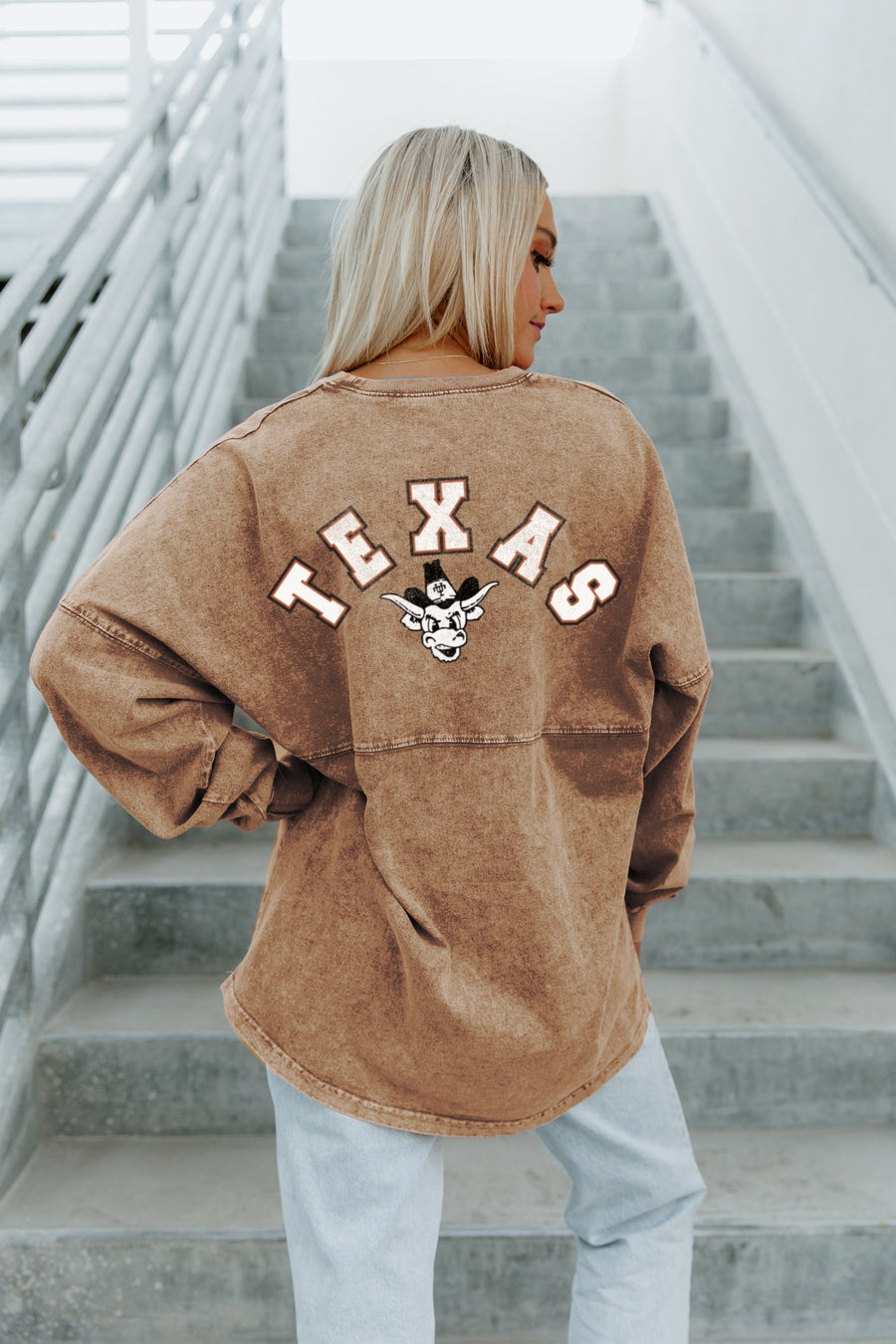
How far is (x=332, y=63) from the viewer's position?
577cm

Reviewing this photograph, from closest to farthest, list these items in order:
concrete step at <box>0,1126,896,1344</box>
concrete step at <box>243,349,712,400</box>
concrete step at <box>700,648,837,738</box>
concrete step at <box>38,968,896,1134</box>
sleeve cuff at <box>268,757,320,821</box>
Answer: sleeve cuff at <box>268,757,320,821</box> < concrete step at <box>0,1126,896,1344</box> < concrete step at <box>38,968,896,1134</box> < concrete step at <box>700,648,837,738</box> < concrete step at <box>243,349,712,400</box>

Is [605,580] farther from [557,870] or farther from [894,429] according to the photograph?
[894,429]

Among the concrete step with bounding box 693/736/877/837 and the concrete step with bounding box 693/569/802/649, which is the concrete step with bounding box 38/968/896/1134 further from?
the concrete step with bounding box 693/569/802/649

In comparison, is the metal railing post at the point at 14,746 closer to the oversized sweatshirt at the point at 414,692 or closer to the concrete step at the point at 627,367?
the oversized sweatshirt at the point at 414,692

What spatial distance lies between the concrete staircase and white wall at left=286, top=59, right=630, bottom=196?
4552 mm

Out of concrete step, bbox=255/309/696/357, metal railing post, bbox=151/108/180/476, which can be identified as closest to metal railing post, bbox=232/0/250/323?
concrete step, bbox=255/309/696/357

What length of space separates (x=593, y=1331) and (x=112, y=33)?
12.4ft

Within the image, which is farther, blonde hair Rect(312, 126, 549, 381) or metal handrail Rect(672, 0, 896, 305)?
metal handrail Rect(672, 0, 896, 305)

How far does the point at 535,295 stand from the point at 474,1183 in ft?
3.97

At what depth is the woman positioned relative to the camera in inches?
31.0

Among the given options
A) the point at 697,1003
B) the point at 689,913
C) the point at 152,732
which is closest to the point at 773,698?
the point at 689,913

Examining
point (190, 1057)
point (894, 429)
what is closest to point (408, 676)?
point (190, 1057)

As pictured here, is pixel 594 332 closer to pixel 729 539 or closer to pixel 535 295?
pixel 729 539

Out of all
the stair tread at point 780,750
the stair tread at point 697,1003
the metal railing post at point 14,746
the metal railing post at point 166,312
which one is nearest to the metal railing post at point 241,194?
the metal railing post at point 166,312
